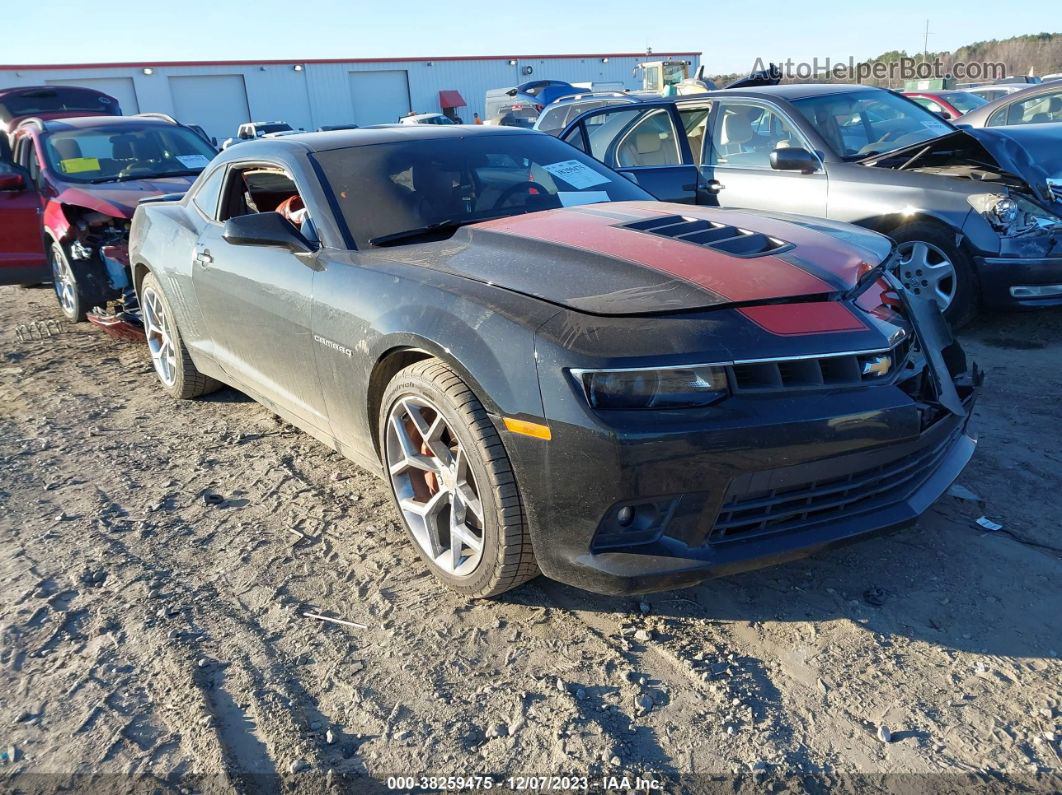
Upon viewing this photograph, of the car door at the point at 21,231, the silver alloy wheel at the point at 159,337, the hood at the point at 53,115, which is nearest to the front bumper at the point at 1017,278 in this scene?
the silver alloy wheel at the point at 159,337

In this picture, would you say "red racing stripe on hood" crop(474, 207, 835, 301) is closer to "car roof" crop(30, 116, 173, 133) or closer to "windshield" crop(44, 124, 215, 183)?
"windshield" crop(44, 124, 215, 183)

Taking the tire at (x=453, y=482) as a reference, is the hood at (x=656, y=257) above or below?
above

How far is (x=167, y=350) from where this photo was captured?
524cm

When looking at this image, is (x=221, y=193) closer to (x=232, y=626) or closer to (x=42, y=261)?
(x=232, y=626)

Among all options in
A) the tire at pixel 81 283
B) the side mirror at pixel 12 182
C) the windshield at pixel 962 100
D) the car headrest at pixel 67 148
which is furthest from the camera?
the windshield at pixel 962 100

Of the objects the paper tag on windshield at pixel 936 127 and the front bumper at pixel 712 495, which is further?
the paper tag on windshield at pixel 936 127

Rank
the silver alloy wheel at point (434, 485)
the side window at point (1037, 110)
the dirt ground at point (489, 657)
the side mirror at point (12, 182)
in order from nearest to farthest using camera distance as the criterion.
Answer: the dirt ground at point (489, 657)
the silver alloy wheel at point (434, 485)
the side mirror at point (12, 182)
the side window at point (1037, 110)

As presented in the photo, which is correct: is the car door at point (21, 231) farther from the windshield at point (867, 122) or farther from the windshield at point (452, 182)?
the windshield at point (867, 122)

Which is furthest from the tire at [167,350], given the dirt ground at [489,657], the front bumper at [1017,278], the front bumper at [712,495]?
the front bumper at [1017,278]

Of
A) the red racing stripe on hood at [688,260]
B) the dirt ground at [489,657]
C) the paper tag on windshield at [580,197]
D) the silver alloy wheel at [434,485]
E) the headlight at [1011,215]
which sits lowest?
the dirt ground at [489,657]

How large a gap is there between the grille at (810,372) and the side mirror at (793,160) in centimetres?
346

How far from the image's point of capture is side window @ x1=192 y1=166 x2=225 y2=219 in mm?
4410

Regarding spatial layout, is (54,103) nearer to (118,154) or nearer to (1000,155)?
(118,154)

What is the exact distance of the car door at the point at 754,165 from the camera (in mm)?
5910
